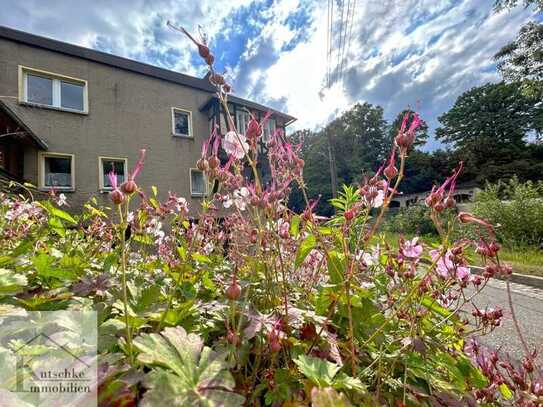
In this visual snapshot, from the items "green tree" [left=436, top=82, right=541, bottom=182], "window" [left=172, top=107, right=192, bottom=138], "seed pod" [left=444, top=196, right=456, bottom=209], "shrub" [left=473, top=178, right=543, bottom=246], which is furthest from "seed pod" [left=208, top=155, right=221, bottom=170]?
"green tree" [left=436, top=82, right=541, bottom=182]

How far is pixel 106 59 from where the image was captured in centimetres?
843

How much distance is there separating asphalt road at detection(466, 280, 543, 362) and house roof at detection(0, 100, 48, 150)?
9081mm

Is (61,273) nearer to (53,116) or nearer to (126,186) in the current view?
(126,186)

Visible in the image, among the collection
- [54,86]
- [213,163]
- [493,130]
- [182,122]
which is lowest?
[213,163]

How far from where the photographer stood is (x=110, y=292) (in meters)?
0.67

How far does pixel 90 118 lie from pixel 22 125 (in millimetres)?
2059

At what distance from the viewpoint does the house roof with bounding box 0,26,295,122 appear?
7164mm

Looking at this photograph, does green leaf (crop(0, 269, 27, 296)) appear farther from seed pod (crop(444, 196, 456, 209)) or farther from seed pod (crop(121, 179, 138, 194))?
seed pod (crop(444, 196, 456, 209))

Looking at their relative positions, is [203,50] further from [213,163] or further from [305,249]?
[305,249]

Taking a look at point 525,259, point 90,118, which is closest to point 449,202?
point 525,259

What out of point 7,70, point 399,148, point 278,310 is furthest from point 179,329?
point 7,70

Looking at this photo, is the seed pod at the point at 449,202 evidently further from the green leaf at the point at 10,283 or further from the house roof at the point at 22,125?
the house roof at the point at 22,125

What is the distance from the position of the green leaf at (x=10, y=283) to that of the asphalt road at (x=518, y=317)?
2.01m

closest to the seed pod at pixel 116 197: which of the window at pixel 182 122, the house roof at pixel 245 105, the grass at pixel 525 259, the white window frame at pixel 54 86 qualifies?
the grass at pixel 525 259
